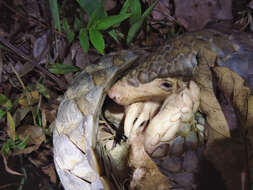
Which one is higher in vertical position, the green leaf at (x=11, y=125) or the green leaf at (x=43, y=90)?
the green leaf at (x=43, y=90)

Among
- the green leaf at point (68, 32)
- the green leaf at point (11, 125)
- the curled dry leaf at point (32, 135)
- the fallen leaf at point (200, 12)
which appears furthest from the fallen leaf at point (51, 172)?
the fallen leaf at point (200, 12)

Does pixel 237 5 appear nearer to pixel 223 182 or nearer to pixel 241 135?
pixel 241 135

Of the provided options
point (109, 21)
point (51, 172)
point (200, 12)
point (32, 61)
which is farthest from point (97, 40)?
point (51, 172)

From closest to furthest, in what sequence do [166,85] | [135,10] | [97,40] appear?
[166,85] < [97,40] < [135,10]

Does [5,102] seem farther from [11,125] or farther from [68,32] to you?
[68,32]

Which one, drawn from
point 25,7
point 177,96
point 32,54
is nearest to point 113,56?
point 177,96

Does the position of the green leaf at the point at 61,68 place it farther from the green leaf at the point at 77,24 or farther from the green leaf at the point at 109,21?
the green leaf at the point at 109,21
